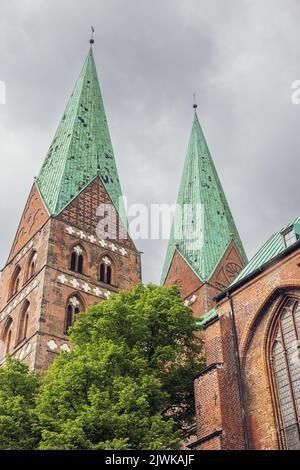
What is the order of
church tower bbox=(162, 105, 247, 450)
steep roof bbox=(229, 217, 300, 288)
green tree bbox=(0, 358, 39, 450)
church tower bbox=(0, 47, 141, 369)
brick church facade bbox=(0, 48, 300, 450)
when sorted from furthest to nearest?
church tower bbox=(162, 105, 247, 450), church tower bbox=(0, 47, 141, 369), steep roof bbox=(229, 217, 300, 288), green tree bbox=(0, 358, 39, 450), brick church facade bbox=(0, 48, 300, 450)

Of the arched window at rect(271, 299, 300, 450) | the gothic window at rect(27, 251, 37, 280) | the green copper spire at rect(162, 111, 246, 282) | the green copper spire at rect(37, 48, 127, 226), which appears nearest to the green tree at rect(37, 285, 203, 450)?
the arched window at rect(271, 299, 300, 450)

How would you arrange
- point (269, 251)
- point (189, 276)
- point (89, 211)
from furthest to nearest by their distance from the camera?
1. point (189, 276)
2. point (89, 211)
3. point (269, 251)

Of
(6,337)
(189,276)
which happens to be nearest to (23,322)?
(6,337)

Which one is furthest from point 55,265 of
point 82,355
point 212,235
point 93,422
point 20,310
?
point 93,422

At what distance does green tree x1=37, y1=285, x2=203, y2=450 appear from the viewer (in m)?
15.0

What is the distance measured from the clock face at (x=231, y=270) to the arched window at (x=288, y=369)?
18.5 meters

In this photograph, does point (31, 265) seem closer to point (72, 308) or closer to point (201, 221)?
point (72, 308)

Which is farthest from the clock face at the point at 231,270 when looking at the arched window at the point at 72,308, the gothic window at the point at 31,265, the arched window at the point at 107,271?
the gothic window at the point at 31,265

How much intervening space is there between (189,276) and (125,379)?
63.4ft

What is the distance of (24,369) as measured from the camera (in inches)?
768

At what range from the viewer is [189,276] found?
3522 centimetres

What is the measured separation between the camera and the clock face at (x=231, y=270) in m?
35.1

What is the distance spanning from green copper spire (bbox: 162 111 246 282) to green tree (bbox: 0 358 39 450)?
16.7 metres

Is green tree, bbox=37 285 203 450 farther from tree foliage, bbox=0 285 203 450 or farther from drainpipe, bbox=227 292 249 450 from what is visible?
drainpipe, bbox=227 292 249 450
